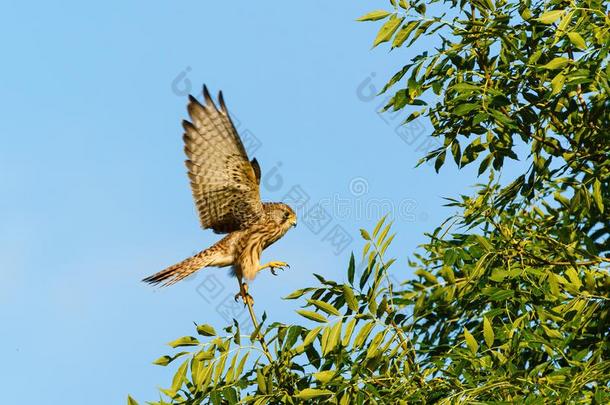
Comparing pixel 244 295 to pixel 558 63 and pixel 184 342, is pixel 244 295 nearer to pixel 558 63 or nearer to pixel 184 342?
pixel 184 342

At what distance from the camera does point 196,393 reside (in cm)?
579

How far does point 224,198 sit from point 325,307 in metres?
4.12

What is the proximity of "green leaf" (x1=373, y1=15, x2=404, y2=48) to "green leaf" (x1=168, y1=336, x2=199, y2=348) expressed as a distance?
2364 millimetres

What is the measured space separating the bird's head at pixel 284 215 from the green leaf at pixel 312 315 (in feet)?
15.3

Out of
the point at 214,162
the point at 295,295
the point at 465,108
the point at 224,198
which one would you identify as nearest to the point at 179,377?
the point at 295,295

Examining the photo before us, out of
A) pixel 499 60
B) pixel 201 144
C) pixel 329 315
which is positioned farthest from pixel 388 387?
pixel 201 144

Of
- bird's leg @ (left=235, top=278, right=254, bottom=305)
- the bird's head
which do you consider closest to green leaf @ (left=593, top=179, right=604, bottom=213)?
bird's leg @ (left=235, top=278, right=254, bottom=305)

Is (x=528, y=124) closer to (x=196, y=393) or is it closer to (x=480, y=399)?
(x=480, y=399)

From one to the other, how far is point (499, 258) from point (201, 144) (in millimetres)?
3704

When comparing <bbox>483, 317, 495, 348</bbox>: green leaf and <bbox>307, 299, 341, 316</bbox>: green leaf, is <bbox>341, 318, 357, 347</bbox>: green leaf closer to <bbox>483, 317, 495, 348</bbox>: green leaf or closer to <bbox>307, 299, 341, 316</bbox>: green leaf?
<bbox>307, 299, 341, 316</bbox>: green leaf

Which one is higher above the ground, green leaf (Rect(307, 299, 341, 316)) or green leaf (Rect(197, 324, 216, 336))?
green leaf (Rect(197, 324, 216, 336))

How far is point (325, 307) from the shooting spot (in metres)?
5.22

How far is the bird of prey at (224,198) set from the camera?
8.78 m

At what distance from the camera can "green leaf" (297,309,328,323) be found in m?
5.23
